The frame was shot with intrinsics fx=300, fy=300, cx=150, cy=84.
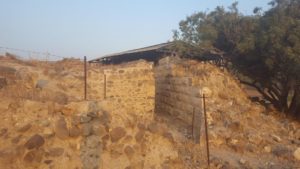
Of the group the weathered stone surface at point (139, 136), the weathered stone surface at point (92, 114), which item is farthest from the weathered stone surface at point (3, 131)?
the weathered stone surface at point (139, 136)

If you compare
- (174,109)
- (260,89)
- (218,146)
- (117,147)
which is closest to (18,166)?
(117,147)

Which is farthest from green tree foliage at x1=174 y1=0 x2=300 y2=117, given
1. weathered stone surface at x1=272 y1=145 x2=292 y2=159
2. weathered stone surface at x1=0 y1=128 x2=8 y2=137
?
weathered stone surface at x1=0 y1=128 x2=8 y2=137

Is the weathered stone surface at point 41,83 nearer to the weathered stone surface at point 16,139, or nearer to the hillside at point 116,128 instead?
the hillside at point 116,128

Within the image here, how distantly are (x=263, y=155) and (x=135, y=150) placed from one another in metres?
4.71

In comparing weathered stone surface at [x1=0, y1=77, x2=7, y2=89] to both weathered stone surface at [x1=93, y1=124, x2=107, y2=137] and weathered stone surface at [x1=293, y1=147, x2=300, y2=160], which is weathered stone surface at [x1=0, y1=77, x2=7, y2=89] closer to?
weathered stone surface at [x1=93, y1=124, x2=107, y2=137]

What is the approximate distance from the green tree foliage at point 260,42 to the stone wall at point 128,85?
5.20 meters

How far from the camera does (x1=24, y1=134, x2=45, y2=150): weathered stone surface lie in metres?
4.17

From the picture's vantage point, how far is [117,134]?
186 inches

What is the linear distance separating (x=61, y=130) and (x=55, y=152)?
0.35 metres

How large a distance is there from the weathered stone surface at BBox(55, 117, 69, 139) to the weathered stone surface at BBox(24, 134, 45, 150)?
0.24 metres

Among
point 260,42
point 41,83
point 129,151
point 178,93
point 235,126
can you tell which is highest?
point 260,42

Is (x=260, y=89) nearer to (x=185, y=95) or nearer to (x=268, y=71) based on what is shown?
(x=268, y=71)

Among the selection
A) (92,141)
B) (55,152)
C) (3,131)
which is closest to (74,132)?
(92,141)

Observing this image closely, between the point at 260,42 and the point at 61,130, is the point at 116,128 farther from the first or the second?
the point at 260,42
